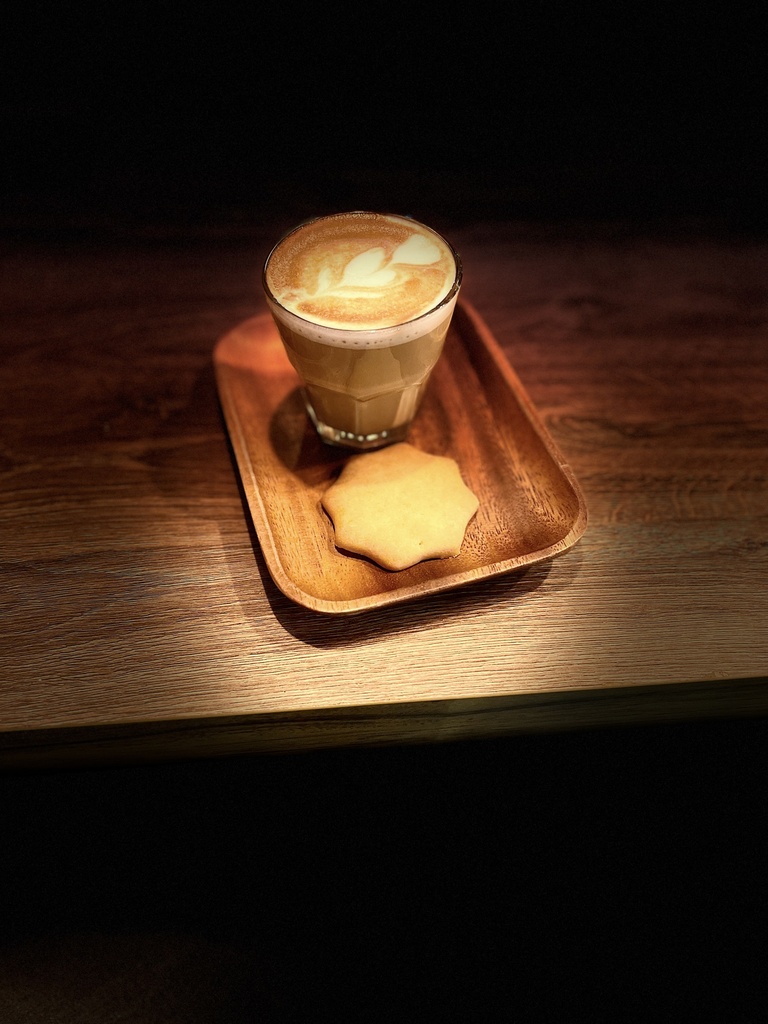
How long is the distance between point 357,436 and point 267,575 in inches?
8.3

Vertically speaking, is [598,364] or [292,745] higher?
[598,364]

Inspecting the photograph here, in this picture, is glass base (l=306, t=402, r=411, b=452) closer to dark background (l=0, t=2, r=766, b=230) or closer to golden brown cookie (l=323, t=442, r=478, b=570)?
golden brown cookie (l=323, t=442, r=478, b=570)

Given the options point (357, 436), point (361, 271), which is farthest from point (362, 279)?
point (357, 436)

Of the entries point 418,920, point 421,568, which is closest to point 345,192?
point 421,568

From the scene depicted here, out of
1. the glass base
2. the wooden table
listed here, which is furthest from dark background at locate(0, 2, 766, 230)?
the glass base

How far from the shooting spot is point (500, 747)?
1.02m

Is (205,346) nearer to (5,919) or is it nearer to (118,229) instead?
(118,229)

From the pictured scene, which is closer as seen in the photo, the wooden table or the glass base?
the wooden table

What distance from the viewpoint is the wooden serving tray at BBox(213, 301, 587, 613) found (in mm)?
734

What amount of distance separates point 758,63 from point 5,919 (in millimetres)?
1690

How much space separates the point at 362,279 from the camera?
78 cm

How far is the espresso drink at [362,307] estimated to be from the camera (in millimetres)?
742

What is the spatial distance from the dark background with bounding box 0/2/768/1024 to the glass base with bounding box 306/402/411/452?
420 mm

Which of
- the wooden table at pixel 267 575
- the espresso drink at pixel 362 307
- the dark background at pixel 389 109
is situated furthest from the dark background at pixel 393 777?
the espresso drink at pixel 362 307
